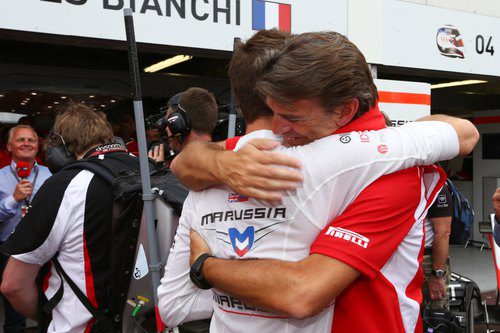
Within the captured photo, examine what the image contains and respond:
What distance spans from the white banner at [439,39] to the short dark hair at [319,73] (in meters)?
4.79

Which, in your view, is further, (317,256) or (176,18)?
Result: (176,18)

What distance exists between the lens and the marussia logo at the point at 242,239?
1.24 metres

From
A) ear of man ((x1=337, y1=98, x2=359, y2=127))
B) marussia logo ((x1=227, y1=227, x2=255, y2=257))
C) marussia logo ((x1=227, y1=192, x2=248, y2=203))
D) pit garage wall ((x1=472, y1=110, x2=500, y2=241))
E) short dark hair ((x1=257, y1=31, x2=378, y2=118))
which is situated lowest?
pit garage wall ((x1=472, y1=110, x2=500, y2=241))

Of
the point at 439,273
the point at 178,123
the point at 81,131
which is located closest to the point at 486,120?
the point at 439,273

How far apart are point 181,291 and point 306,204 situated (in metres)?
0.57

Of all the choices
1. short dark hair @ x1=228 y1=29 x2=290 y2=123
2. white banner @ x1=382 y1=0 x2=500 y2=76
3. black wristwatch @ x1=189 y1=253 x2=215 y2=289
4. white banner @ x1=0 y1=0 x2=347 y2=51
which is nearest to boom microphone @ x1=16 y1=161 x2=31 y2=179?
white banner @ x1=0 y1=0 x2=347 y2=51

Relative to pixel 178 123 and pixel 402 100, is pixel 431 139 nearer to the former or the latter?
pixel 178 123

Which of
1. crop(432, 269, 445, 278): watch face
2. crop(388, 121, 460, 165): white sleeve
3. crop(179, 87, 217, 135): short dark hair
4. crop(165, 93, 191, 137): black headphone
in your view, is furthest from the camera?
crop(432, 269, 445, 278): watch face

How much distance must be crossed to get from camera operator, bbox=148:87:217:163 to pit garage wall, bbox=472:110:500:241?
30.1 feet

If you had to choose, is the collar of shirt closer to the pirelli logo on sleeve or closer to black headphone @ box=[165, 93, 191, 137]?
the pirelli logo on sleeve

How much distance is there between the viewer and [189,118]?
260 cm

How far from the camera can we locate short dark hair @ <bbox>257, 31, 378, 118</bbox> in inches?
44.4

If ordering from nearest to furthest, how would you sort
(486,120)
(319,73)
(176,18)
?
1. (319,73)
2. (176,18)
3. (486,120)

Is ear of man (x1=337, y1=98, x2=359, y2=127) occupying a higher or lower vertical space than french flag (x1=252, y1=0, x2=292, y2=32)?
lower
